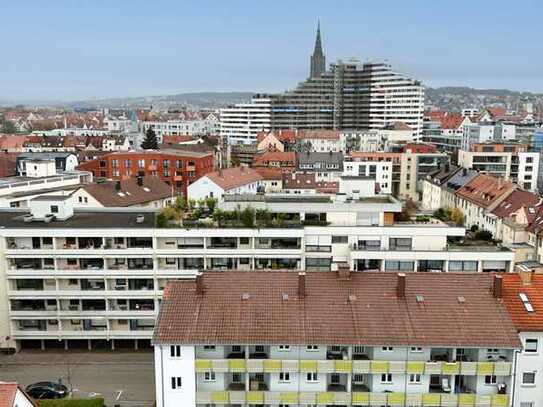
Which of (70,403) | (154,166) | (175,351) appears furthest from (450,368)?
(154,166)

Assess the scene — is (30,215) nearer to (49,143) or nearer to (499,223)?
(499,223)

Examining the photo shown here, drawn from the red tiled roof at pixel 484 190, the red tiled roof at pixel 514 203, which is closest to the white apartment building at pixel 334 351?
the red tiled roof at pixel 514 203

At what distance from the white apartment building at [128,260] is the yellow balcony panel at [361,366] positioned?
50.0 ft

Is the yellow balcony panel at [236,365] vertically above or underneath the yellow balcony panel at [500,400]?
above

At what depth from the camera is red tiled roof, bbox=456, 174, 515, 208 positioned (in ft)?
231

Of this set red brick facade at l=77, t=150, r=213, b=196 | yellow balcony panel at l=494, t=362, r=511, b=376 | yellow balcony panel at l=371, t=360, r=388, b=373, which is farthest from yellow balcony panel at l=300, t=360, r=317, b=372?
red brick facade at l=77, t=150, r=213, b=196

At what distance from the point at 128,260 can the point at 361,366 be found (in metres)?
23.2

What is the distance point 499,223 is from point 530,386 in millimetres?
35659

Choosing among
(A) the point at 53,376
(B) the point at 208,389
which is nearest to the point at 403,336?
(B) the point at 208,389

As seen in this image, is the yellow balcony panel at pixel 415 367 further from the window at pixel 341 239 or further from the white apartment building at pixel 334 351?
the window at pixel 341 239

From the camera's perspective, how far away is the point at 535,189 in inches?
4122

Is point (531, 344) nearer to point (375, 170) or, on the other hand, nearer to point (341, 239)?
point (341, 239)

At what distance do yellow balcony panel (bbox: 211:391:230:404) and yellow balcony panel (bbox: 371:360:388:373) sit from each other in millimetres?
8075

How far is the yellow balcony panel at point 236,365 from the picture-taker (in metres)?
30.5
